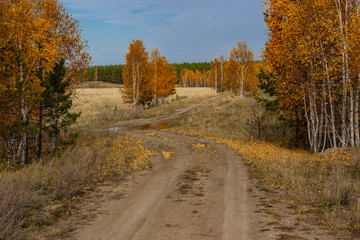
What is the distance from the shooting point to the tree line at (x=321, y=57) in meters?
13.5

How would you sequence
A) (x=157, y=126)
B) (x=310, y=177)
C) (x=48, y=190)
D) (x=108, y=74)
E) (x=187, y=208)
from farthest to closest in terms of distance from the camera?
(x=108, y=74)
(x=157, y=126)
(x=310, y=177)
(x=48, y=190)
(x=187, y=208)

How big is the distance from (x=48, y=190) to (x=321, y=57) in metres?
15.8

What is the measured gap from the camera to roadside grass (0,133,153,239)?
20.6 ft

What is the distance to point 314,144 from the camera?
16.3 metres

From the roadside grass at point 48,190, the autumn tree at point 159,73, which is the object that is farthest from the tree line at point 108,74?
the roadside grass at point 48,190

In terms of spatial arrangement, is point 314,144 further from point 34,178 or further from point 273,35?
point 34,178

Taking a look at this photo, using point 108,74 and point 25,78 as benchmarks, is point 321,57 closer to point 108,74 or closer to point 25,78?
point 25,78

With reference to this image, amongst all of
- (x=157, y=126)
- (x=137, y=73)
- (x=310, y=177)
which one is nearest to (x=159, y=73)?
(x=137, y=73)

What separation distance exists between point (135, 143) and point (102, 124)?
47.1 feet

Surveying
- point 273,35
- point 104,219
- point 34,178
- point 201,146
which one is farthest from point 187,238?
point 273,35

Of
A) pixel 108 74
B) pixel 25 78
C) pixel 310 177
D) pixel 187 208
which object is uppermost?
pixel 108 74

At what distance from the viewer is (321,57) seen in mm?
15500

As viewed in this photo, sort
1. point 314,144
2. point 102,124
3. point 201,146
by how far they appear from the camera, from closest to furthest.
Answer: point 314,144, point 201,146, point 102,124

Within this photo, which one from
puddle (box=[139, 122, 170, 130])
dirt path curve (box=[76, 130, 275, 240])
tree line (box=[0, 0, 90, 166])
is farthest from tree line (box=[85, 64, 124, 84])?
dirt path curve (box=[76, 130, 275, 240])
